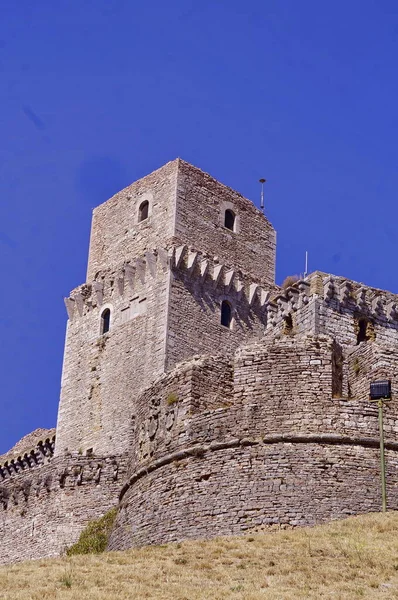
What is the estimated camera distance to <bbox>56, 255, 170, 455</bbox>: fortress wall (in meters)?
47.7

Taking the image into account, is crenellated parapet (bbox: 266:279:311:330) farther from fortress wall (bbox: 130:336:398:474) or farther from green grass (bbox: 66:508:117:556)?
fortress wall (bbox: 130:336:398:474)

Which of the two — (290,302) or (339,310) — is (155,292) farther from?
(339,310)

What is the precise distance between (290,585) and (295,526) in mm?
4720

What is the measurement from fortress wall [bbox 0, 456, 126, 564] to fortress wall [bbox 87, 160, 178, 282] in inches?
590

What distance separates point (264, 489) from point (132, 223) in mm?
29170

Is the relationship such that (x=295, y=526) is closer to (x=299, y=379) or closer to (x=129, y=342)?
(x=299, y=379)

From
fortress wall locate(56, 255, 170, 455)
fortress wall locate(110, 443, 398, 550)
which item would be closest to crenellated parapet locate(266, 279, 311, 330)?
fortress wall locate(56, 255, 170, 455)

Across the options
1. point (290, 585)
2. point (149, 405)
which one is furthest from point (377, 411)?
point (290, 585)

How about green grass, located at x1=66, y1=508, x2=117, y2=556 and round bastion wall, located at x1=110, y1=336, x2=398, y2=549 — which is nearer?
round bastion wall, located at x1=110, y1=336, x2=398, y2=549

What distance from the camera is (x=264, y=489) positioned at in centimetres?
2527

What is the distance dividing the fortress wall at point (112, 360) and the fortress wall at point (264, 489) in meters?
19.5

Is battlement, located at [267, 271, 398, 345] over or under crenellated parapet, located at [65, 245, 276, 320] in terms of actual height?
under

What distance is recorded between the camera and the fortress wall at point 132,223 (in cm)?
5197

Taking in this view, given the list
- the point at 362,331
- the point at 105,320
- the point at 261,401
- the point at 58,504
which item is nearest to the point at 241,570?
the point at 261,401
